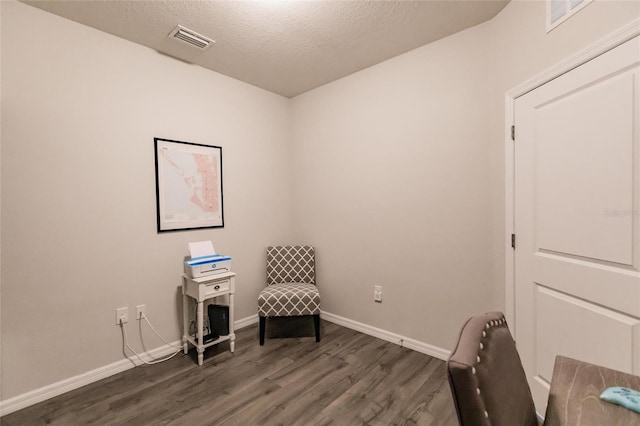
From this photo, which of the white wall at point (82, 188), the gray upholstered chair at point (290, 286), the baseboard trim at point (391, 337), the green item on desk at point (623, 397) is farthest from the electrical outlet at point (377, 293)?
the green item on desk at point (623, 397)

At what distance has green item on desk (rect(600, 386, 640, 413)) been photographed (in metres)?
0.75

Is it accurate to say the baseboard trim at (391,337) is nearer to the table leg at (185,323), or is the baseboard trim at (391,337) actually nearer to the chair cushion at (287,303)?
the chair cushion at (287,303)

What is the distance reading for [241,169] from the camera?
3.10m

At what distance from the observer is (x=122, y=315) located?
228cm

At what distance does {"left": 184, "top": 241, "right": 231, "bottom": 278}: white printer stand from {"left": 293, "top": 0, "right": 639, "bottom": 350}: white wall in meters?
1.17

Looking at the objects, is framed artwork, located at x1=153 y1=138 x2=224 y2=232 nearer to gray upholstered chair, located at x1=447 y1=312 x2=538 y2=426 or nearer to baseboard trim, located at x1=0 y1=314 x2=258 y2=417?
baseboard trim, located at x1=0 y1=314 x2=258 y2=417

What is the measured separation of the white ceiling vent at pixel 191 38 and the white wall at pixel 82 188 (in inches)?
13.5

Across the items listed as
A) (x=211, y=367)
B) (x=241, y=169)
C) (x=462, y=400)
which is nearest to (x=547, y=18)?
(x=462, y=400)

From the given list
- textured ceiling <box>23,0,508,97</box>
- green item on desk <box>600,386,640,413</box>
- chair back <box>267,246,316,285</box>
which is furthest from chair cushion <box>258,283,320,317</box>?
textured ceiling <box>23,0,508,97</box>

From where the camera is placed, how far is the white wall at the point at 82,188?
6.15 ft

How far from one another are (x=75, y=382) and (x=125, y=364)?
1.01 feet

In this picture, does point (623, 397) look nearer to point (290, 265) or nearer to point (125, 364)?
point (290, 265)

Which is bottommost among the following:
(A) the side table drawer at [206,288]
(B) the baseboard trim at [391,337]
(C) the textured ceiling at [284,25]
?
(B) the baseboard trim at [391,337]

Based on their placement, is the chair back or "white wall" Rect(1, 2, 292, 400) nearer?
"white wall" Rect(1, 2, 292, 400)
